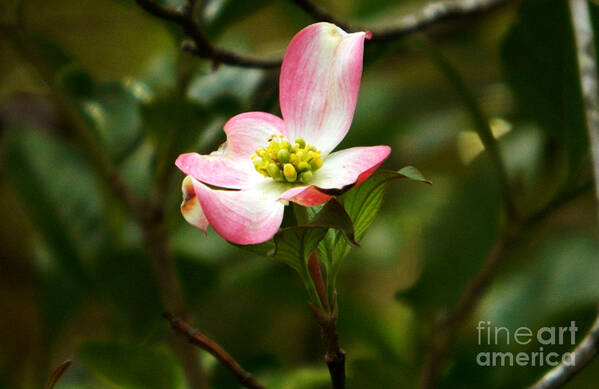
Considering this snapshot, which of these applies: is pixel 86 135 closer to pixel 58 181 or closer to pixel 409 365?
pixel 58 181

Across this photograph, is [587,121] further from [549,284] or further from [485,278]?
[549,284]

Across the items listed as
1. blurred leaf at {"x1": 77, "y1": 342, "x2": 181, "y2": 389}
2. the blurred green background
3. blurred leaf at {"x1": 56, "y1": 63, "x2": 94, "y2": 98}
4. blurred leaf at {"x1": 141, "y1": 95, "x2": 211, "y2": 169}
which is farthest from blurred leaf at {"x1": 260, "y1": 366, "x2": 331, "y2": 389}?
blurred leaf at {"x1": 56, "y1": 63, "x2": 94, "y2": 98}

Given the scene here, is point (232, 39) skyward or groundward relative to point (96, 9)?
skyward

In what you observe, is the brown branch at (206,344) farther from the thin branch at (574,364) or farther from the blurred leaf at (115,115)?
the blurred leaf at (115,115)

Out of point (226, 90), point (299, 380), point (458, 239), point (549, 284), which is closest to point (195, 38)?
point (226, 90)

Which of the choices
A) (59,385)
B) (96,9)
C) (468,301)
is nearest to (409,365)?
(468,301)

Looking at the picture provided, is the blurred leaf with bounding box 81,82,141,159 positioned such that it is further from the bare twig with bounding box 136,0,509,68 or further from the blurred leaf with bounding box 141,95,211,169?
the bare twig with bounding box 136,0,509,68
